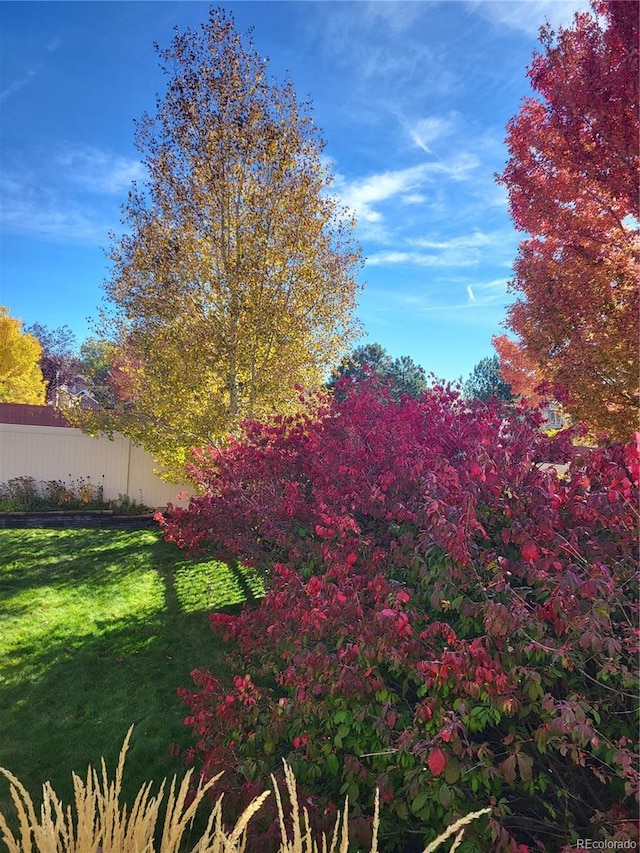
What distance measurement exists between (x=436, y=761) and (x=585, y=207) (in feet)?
26.0

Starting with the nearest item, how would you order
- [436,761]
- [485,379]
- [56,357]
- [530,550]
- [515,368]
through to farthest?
[436,761], [530,550], [515,368], [56,357], [485,379]

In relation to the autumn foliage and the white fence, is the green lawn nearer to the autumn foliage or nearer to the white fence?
the autumn foliage

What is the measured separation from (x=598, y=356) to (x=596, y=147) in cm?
279

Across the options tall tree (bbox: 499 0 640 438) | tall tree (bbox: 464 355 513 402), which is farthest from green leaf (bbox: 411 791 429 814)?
tall tree (bbox: 464 355 513 402)

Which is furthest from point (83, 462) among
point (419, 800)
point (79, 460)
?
point (419, 800)

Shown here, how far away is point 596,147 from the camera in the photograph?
20.7 feet

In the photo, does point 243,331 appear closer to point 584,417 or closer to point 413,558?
point 584,417

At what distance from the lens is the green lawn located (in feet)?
11.9

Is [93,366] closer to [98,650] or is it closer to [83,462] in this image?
[83,462]

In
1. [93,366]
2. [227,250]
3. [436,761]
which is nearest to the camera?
[436,761]

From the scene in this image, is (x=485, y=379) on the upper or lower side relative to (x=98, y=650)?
upper

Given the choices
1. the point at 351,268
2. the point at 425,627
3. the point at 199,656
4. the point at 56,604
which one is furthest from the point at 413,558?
the point at 351,268

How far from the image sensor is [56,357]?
97.0 feet

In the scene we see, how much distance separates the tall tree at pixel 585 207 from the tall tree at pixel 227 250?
3.06m
